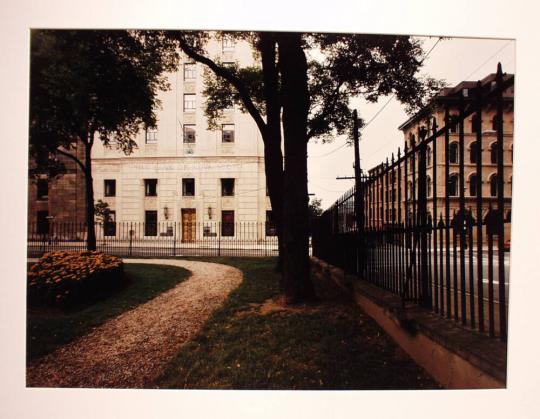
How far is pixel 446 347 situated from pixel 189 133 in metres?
17.5

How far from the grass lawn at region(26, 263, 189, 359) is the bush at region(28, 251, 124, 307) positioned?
165 millimetres

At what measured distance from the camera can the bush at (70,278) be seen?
4.46m

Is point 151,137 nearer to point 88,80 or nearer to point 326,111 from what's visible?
point 326,111

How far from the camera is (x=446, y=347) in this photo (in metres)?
2.17

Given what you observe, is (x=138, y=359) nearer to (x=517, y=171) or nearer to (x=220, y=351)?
(x=220, y=351)

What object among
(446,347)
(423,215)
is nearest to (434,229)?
(423,215)

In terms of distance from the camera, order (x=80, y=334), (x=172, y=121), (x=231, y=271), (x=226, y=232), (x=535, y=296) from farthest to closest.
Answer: (x=226, y=232) < (x=172, y=121) < (x=231, y=271) < (x=80, y=334) < (x=535, y=296)

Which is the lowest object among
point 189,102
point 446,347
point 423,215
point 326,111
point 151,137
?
point 446,347

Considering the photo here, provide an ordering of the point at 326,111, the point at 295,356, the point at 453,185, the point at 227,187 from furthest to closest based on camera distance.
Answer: the point at 227,187
the point at 453,185
the point at 326,111
the point at 295,356

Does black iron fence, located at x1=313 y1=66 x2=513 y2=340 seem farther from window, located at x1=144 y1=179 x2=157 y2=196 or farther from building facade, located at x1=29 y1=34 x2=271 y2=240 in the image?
window, located at x1=144 y1=179 x2=157 y2=196

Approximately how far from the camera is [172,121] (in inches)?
668

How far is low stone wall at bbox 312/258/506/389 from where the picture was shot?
1.98m
